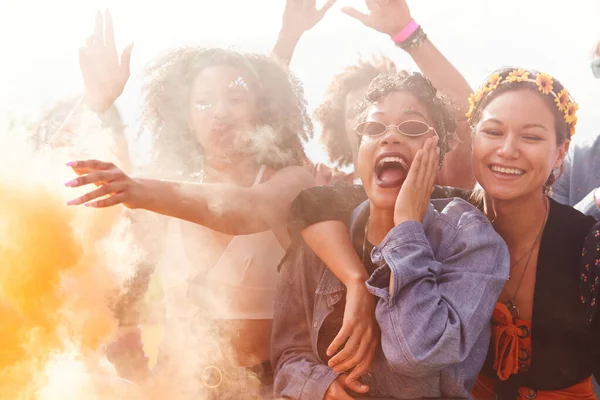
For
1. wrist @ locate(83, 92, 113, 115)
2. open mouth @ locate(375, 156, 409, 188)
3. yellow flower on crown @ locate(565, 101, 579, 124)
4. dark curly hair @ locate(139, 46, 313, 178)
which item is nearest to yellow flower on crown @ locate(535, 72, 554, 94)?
yellow flower on crown @ locate(565, 101, 579, 124)

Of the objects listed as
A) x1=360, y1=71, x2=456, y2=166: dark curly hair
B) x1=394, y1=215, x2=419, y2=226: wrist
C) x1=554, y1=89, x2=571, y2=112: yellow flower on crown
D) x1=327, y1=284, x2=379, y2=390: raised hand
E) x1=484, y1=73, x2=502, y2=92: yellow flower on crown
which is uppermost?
x1=554, y1=89, x2=571, y2=112: yellow flower on crown

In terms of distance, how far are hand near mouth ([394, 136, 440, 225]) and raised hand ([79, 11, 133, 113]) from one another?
1.52 meters

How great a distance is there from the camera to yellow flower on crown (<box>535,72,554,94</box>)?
246 cm

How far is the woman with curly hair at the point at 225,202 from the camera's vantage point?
8.91 feet

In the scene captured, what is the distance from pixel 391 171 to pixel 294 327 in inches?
31.0

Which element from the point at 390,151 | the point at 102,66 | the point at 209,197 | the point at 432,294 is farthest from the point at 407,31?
the point at 432,294

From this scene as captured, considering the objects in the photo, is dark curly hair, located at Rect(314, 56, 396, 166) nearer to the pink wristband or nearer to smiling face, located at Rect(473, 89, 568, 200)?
the pink wristband

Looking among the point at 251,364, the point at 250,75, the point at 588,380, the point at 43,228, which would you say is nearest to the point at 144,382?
the point at 251,364

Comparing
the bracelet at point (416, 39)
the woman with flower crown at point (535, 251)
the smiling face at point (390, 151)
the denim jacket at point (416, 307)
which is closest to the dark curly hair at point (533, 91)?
the woman with flower crown at point (535, 251)

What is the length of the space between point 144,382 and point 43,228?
0.98 metres

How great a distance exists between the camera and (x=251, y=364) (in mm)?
2693

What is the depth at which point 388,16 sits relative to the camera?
10.7 feet

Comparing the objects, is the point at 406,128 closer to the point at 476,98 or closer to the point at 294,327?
the point at 476,98

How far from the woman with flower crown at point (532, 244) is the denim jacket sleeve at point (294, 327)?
138 millimetres
